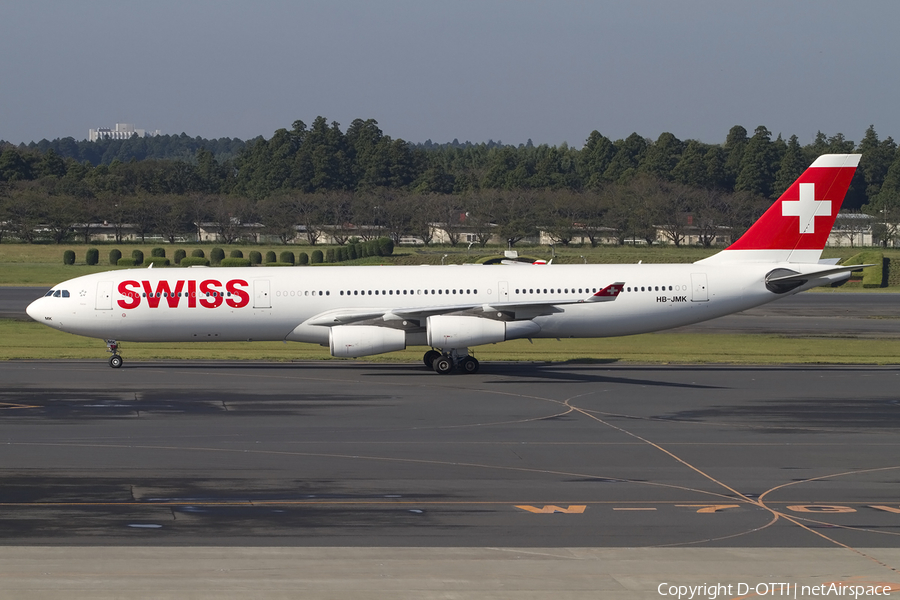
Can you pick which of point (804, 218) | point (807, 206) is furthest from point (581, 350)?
point (807, 206)

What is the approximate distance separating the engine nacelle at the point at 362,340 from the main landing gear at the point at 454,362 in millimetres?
1869

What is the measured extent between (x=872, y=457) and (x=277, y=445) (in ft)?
43.6

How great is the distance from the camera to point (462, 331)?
34.1m

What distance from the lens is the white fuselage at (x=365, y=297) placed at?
1405 inches

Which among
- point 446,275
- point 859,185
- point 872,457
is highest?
point 859,185

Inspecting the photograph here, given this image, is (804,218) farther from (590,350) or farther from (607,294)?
(590,350)

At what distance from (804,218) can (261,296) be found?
2087 centimetres

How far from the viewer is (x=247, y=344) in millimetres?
44938

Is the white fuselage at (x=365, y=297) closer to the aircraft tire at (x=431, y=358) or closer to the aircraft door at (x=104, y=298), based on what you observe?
the aircraft door at (x=104, y=298)

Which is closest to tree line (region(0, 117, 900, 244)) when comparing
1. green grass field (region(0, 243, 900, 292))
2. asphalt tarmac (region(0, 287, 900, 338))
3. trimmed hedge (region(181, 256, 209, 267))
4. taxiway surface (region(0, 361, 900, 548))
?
green grass field (region(0, 243, 900, 292))

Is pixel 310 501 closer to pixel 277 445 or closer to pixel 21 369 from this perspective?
pixel 277 445

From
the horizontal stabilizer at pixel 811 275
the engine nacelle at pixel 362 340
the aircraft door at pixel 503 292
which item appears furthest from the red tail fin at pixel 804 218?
the engine nacelle at pixel 362 340

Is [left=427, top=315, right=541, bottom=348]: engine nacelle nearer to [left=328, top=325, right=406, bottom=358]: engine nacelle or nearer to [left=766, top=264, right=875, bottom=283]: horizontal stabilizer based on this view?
[left=328, top=325, right=406, bottom=358]: engine nacelle
